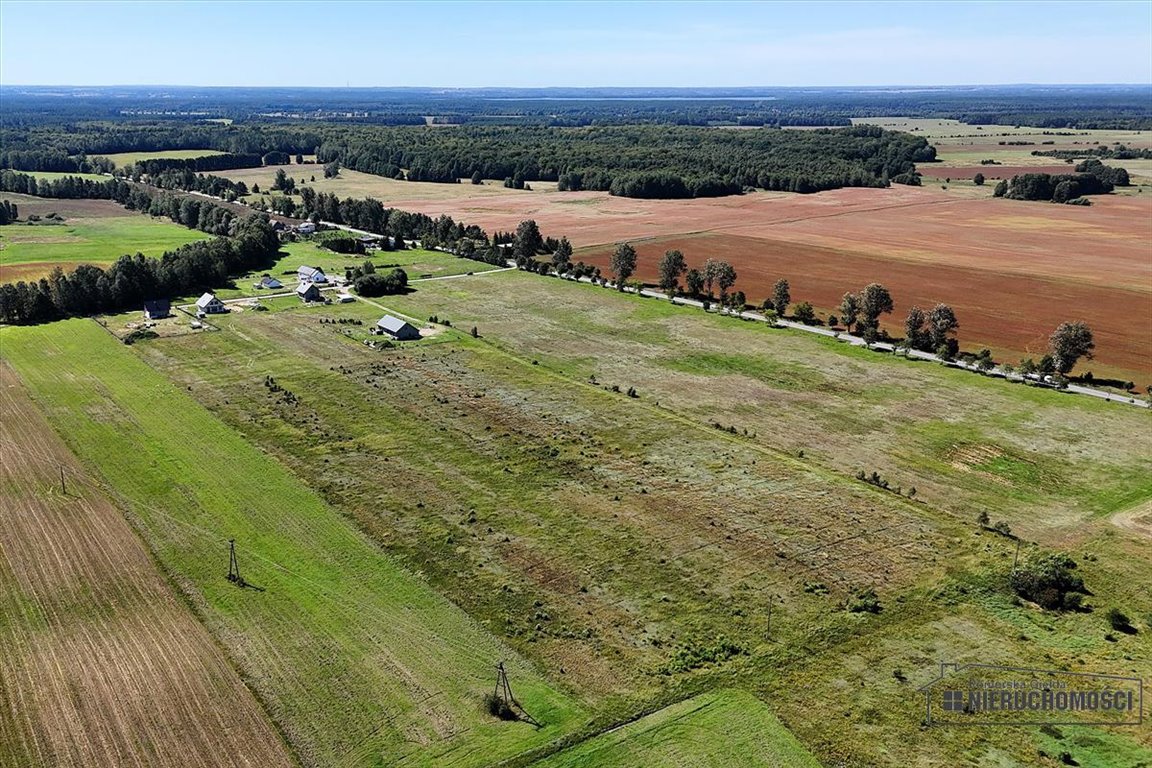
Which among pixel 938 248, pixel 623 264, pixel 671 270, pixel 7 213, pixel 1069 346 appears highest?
pixel 7 213

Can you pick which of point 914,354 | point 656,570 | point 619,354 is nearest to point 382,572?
point 656,570

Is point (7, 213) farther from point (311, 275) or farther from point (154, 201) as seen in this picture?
point (311, 275)

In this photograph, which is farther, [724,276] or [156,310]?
[724,276]

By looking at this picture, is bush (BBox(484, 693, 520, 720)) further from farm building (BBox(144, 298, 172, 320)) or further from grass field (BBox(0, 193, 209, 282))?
grass field (BBox(0, 193, 209, 282))

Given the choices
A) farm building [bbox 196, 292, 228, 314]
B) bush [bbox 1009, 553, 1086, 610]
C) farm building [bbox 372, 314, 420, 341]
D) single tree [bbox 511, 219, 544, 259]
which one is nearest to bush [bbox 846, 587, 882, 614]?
bush [bbox 1009, 553, 1086, 610]

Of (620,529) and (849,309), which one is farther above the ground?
(849,309)

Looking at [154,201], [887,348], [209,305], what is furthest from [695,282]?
[154,201]

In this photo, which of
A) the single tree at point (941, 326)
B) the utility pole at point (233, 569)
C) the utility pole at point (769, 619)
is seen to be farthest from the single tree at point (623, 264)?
the utility pole at point (233, 569)
